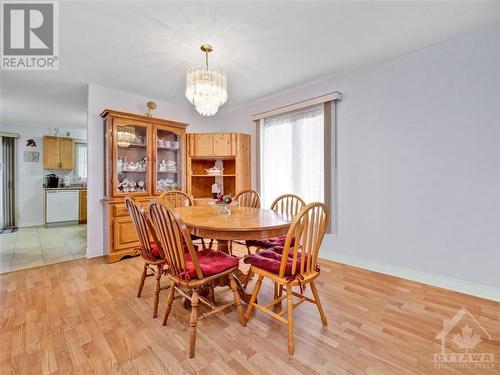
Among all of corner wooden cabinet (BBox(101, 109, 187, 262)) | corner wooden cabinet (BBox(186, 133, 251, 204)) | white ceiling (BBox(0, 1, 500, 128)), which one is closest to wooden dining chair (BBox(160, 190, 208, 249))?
corner wooden cabinet (BBox(101, 109, 187, 262))

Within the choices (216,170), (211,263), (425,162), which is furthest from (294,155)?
(211,263)

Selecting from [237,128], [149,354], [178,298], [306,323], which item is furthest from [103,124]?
[306,323]

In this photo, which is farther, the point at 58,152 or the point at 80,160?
the point at 80,160

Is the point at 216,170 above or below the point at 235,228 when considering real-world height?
above

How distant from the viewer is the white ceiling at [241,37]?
1.87 meters

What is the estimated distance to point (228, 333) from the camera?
5.51ft

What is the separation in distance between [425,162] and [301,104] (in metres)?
1.63

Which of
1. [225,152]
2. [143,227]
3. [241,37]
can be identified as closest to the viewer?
[143,227]

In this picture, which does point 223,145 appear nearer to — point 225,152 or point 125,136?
point 225,152

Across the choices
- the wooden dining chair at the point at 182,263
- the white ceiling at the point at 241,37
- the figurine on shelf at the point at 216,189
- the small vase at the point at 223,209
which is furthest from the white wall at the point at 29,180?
the wooden dining chair at the point at 182,263

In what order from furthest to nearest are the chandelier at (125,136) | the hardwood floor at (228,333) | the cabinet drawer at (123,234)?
the chandelier at (125,136), the cabinet drawer at (123,234), the hardwood floor at (228,333)

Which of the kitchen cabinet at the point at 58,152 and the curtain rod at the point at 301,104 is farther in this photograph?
the kitchen cabinet at the point at 58,152

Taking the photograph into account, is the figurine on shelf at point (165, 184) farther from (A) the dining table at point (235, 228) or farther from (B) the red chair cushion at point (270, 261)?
(B) the red chair cushion at point (270, 261)

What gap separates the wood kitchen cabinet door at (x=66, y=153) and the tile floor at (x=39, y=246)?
1.53 metres
